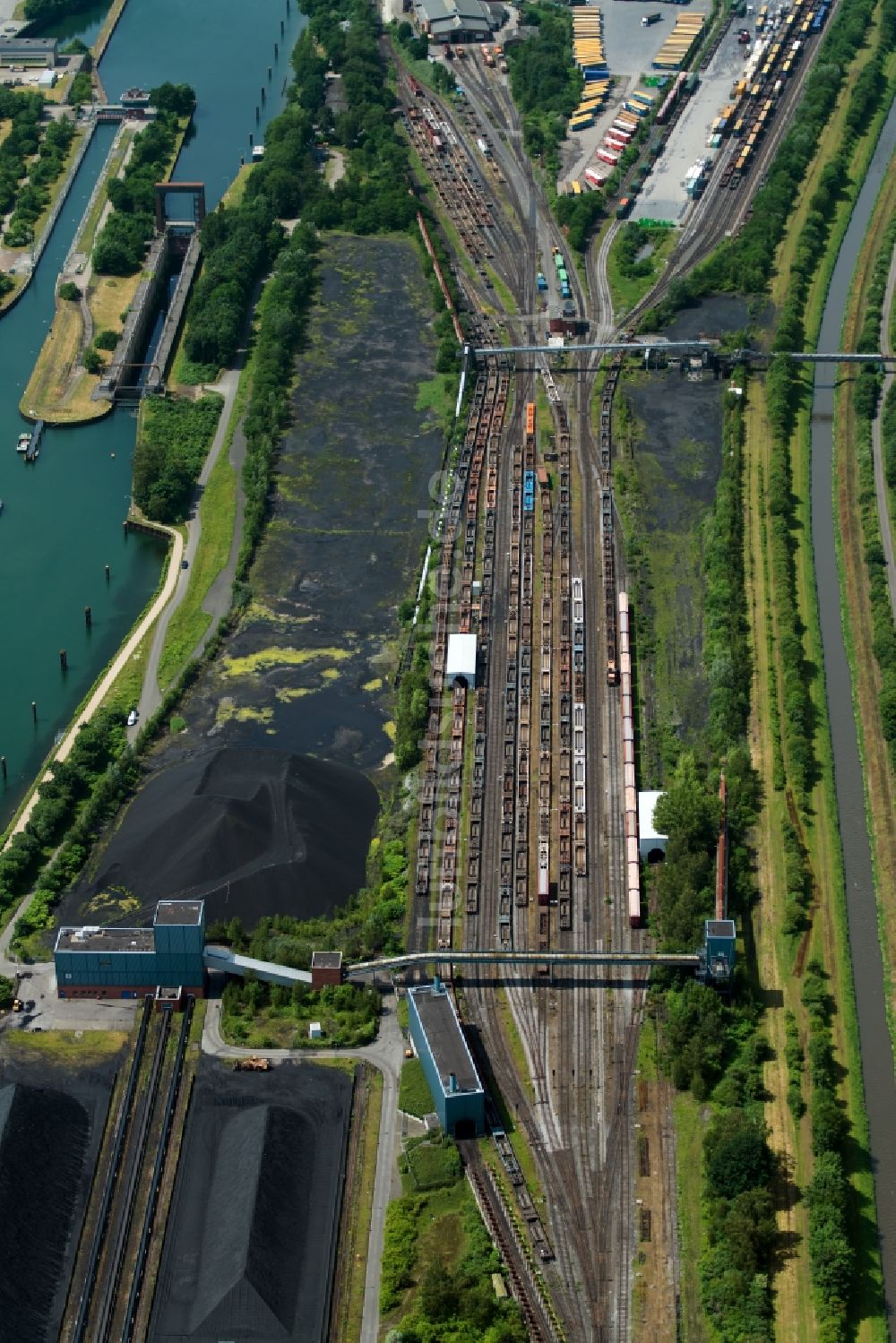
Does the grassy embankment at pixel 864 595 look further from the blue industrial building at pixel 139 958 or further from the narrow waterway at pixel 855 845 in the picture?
the blue industrial building at pixel 139 958

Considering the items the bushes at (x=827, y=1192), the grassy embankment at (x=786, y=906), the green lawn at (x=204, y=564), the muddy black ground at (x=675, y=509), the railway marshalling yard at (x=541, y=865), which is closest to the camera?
the bushes at (x=827, y=1192)

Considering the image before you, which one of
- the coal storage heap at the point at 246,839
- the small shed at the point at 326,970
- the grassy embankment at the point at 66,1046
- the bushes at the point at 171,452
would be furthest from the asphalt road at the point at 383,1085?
the bushes at the point at 171,452

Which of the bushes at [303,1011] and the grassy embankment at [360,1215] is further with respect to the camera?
the bushes at [303,1011]

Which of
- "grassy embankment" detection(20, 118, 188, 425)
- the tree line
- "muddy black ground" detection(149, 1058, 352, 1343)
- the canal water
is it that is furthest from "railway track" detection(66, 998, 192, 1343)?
"grassy embankment" detection(20, 118, 188, 425)

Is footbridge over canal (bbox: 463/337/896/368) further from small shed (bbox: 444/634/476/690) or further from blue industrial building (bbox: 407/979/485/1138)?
blue industrial building (bbox: 407/979/485/1138)

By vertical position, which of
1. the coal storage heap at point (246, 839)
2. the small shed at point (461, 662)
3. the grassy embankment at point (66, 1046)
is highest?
the small shed at point (461, 662)

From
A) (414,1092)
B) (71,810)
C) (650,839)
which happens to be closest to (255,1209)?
(414,1092)

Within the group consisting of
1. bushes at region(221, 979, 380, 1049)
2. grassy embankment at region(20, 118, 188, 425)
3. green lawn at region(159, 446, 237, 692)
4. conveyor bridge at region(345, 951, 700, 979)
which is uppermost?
grassy embankment at region(20, 118, 188, 425)
